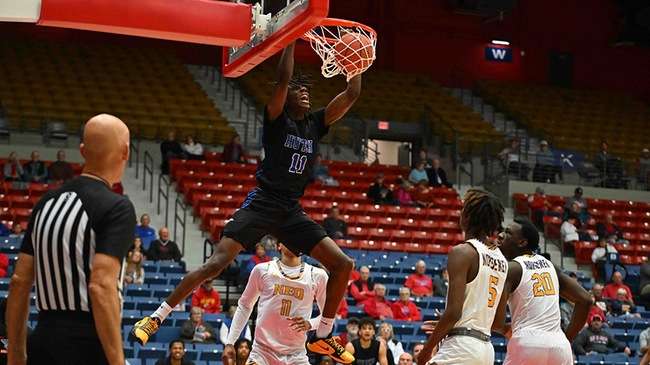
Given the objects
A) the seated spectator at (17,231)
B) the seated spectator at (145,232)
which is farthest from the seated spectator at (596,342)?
the seated spectator at (17,231)

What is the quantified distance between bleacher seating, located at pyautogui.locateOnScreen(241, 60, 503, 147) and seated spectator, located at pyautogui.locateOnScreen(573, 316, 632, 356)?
430 inches

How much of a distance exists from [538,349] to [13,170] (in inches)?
611

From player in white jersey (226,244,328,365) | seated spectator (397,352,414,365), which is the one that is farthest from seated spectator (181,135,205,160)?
player in white jersey (226,244,328,365)

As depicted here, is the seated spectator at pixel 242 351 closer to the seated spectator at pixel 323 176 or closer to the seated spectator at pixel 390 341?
the seated spectator at pixel 390 341

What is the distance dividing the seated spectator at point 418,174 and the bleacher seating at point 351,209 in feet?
2.26

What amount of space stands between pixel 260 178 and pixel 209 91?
21.3m

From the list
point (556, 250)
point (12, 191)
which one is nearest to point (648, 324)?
point (556, 250)

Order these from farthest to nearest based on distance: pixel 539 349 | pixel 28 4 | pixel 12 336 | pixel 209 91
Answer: pixel 209 91
pixel 28 4
pixel 539 349
pixel 12 336

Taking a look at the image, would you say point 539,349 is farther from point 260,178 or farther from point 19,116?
point 19,116

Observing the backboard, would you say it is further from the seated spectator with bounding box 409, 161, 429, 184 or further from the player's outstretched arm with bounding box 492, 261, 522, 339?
the seated spectator with bounding box 409, 161, 429, 184

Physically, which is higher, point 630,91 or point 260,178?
point 630,91

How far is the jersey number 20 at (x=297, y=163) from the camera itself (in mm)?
8648

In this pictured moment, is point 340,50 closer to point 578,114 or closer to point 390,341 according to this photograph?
point 390,341

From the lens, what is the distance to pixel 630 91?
119 feet
